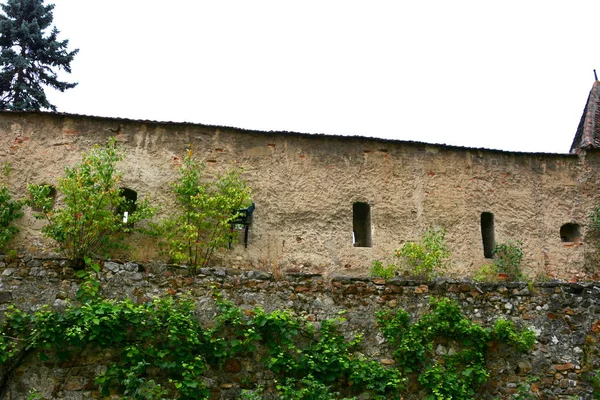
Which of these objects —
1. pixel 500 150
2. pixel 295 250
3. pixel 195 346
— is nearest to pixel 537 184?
pixel 500 150

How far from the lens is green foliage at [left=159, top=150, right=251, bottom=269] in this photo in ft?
36.9

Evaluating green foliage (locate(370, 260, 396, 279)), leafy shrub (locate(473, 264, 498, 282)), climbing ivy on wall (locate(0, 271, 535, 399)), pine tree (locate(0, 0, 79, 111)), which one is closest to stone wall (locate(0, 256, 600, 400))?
climbing ivy on wall (locate(0, 271, 535, 399))

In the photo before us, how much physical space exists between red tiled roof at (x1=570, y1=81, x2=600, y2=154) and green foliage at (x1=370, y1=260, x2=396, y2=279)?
615cm

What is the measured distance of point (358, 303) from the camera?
345 inches

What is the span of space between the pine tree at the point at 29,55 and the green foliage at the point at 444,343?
14885 mm

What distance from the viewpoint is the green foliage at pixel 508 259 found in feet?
42.2

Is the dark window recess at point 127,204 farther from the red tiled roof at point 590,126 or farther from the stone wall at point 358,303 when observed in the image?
the red tiled roof at point 590,126

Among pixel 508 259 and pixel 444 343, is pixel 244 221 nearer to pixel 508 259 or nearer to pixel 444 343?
pixel 444 343

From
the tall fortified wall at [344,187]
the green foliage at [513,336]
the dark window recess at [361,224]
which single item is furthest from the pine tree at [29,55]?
the green foliage at [513,336]

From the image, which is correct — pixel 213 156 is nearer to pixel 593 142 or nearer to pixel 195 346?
pixel 195 346

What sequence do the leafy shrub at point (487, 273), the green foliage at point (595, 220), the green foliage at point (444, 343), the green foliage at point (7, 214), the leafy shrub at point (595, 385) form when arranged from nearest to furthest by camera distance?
the green foliage at point (444, 343) → the leafy shrub at point (595, 385) → the green foliage at point (7, 214) → the leafy shrub at point (487, 273) → the green foliage at point (595, 220)

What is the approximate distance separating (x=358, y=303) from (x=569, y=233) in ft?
25.7

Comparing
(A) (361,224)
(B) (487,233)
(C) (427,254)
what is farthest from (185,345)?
(B) (487,233)

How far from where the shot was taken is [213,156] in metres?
12.6
